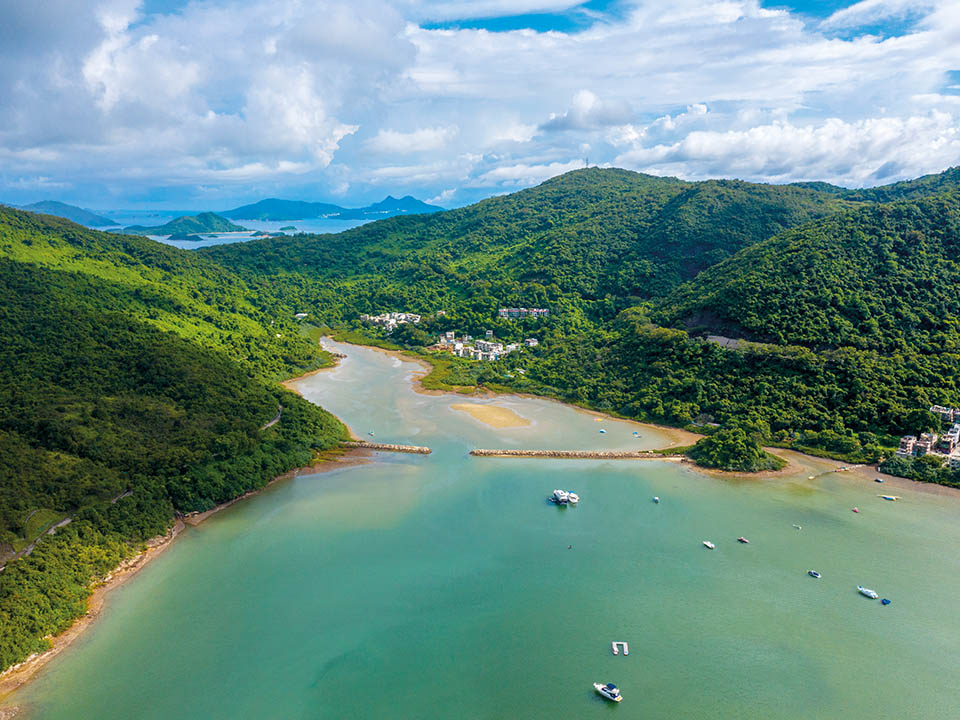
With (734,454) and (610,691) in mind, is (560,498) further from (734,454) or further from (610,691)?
(610,691)

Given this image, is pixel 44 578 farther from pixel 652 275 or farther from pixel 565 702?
pixel 652 275

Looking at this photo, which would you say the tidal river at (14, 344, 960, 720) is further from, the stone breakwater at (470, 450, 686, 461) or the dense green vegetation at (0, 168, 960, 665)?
the dense green vegetation at (0, 168, 960, 665)

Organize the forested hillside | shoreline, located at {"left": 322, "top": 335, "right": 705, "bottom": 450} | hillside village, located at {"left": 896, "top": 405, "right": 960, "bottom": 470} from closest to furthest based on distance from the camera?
hillside village, located at {"left": 896, "top": 405, "right": 960, "bottom": 470} → shoreline, located at {"left": 322, "top": 335, "right": 705, "bottom": 450} → the forested hillside

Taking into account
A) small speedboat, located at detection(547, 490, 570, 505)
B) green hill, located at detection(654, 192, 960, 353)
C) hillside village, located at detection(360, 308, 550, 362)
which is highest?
green hill, located at detection(654, 192, 960, 353)

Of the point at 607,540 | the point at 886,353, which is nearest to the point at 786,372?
the point at 886,353

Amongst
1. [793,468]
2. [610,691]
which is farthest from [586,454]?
[610,691]

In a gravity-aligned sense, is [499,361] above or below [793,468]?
above

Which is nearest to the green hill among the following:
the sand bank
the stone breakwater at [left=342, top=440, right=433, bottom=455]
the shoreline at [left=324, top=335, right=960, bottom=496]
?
the shoreline at [left=324, top=335, right=960, bottom=496]
